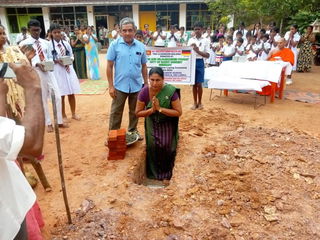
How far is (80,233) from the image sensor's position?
2.33m

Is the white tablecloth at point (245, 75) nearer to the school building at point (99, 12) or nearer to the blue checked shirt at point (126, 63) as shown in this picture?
the blue checked shirt at point (126, 63)

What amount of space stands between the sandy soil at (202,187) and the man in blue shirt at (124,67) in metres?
0.71

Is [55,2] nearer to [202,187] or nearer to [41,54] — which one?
[41,54]

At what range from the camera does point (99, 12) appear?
19562mm

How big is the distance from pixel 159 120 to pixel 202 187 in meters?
1.09

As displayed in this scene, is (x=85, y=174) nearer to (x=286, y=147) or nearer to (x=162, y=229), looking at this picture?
(x=162, y=229)

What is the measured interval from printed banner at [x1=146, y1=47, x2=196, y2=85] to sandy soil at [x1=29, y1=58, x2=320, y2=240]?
3.28 ft

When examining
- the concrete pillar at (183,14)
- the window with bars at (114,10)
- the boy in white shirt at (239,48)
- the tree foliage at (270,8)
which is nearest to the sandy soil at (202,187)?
the boy in white shirt at (239,48)

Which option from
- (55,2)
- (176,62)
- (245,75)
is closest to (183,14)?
(55,2)

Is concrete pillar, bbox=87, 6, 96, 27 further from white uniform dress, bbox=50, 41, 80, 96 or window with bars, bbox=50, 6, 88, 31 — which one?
white uniform dress, bbox=50, 41, 80, 96

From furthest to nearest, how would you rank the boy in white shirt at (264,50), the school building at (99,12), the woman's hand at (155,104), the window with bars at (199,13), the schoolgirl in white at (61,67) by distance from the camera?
1. the window with bars at (199,13)
2. the school building at (99,12)
3. the boy in white shirt at (264,50)
4. the schoolgirl in white at (61,67)
5. the woman's hand at (155,104)

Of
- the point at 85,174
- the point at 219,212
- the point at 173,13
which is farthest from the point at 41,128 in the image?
the point at 173,13

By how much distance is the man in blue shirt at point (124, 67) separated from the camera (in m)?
3.67

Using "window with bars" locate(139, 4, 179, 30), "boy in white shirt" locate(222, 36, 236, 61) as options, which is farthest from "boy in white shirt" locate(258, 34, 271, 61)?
"window with bars" locate(139, 4, 179, 30)
